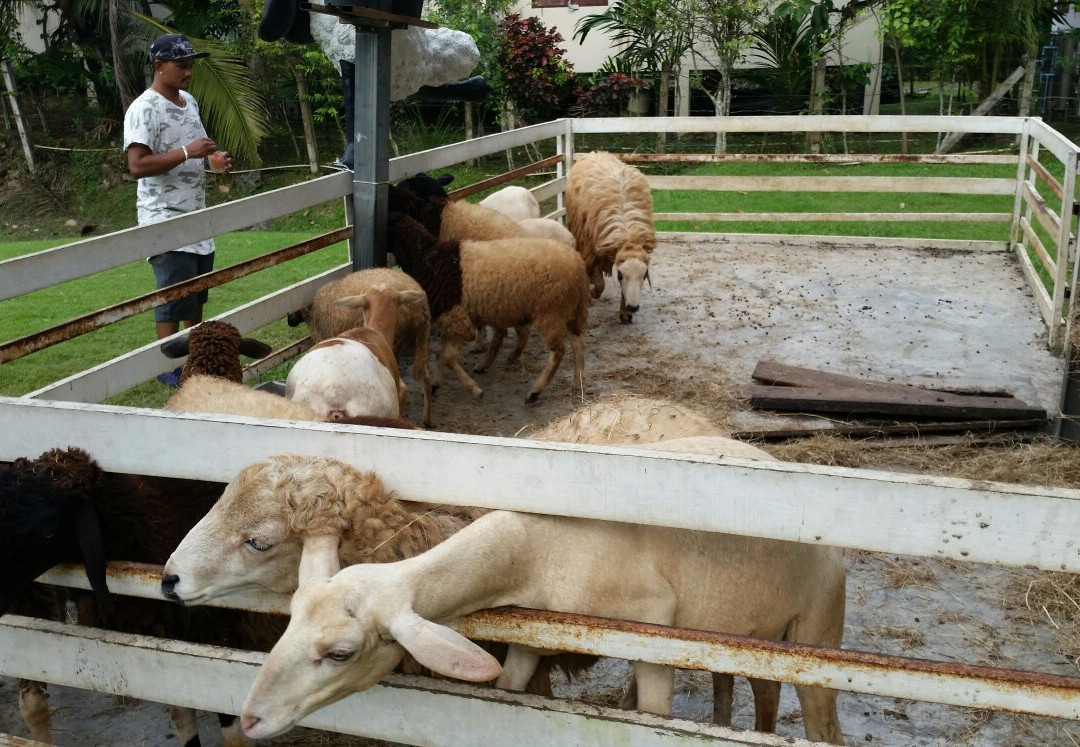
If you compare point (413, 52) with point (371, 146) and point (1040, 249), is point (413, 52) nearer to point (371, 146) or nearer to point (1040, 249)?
point (371, 146)

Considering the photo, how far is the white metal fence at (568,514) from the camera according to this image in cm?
207

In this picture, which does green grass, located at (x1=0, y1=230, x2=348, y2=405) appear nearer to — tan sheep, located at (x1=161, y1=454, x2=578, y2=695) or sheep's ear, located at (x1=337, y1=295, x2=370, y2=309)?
sheep's ear, located at (x1=337, y1=295, x2=370, y2=309)

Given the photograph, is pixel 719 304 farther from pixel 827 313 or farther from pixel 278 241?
pixel 278 241

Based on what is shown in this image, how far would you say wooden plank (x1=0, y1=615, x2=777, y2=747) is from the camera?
234 centimetres

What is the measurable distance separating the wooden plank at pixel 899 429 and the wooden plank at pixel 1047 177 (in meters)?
2.82

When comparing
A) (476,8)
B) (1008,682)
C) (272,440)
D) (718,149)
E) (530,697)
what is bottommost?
(530,697)

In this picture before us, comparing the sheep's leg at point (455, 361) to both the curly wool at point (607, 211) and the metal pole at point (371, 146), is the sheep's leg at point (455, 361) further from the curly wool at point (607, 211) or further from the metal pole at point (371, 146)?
the curly wool at point (607, 211)

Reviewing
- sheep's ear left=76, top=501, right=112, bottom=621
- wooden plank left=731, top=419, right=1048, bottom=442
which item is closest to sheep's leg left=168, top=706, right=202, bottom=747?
sheep's ear left=76, top=501, right=112, bottom=621

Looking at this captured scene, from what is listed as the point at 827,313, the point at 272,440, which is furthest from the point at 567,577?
the point at 827,313

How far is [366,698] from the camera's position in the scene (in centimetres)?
249

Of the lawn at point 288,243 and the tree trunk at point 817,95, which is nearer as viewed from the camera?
the lawn at point 288,243

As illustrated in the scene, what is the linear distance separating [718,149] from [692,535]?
15308 millimetres

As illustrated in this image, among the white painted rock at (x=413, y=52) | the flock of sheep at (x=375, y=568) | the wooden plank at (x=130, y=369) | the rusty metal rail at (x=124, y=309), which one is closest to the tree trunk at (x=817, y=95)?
the white painted rock at (x=413, y=52)

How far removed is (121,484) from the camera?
2.90m
